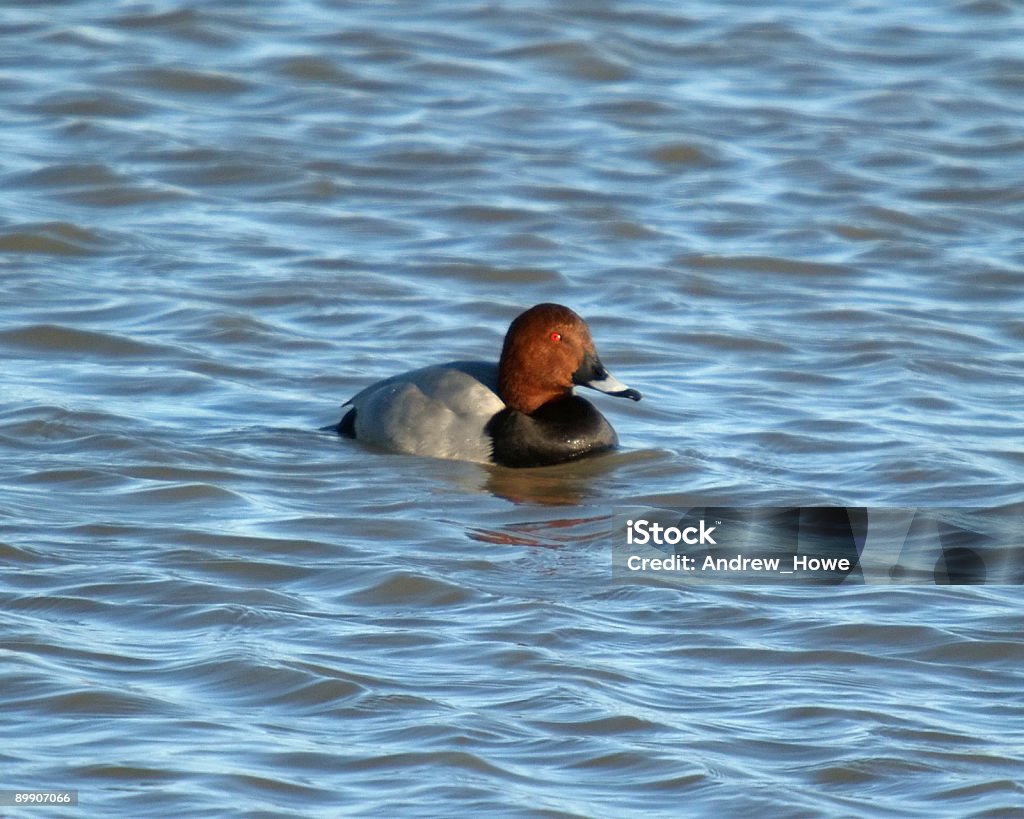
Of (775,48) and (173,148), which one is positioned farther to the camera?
(775,48)

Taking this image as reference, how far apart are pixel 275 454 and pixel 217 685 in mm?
2488

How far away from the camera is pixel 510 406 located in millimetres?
7676

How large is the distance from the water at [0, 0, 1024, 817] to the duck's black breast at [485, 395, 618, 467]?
0.09m

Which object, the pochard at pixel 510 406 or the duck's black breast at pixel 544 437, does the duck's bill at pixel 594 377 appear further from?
the duck's black breast at pixel 544 437

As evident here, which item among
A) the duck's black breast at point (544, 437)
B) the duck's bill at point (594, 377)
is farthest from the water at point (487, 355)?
the duck's bill at point (594, 377)

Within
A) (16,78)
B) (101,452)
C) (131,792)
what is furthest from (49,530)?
(16,78)

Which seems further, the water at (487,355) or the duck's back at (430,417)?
the duck's back at (430,417)

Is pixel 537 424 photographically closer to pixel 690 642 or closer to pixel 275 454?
pixel 275 454

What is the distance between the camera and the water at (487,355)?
4.75 metres

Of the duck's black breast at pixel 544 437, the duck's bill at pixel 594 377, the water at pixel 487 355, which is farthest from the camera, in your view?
the duck's bill at pixel 594 377

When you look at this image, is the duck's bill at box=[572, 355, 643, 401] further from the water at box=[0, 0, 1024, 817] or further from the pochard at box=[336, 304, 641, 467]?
the water at box=[0, 0, 1024, 817]

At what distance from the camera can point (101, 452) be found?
7289 mm

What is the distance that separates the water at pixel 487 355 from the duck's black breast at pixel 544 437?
0.09 meters

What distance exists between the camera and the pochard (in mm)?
7543
